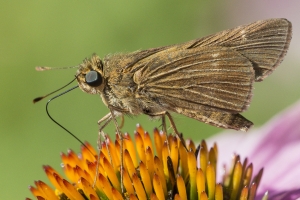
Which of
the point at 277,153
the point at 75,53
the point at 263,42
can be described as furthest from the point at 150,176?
the point at 75,53

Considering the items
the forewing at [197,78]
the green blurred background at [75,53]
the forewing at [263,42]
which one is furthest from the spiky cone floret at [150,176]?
the green blurred background at [75,53]

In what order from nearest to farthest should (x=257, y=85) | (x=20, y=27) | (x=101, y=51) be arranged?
(x=257, y=85) → (x=101, y=51) → (x=20, y=27)

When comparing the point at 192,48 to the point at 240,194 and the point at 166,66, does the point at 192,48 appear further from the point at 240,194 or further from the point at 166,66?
the point at 240,194

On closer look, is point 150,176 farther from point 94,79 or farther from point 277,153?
point 277,153

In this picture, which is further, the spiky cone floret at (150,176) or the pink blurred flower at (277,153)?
the pink blurred flower at (277,153)

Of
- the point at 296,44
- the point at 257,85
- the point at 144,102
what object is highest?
the point at 296,44

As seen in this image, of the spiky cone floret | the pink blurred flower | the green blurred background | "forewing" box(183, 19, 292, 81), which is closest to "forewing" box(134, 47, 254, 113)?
"forewing" box(183, 19, 292, 81)

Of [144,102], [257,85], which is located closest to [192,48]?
[144,102]

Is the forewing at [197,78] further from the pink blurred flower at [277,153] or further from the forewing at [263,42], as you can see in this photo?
the pink blurred flower at [277,153]
